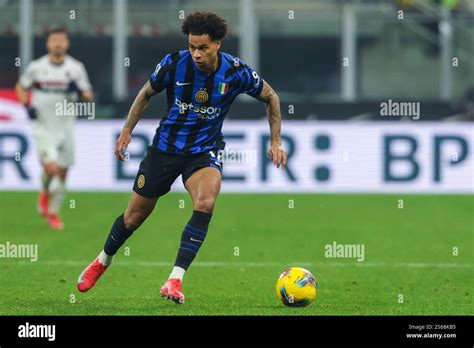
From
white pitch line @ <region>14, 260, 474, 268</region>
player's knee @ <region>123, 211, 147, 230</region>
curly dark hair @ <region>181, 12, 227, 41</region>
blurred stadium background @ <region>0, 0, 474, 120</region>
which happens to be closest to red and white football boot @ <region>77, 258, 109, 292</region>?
player's knee @ <region>123, 211, 147, 230</region>

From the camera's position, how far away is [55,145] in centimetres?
1623

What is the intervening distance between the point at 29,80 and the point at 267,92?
23.8 ft

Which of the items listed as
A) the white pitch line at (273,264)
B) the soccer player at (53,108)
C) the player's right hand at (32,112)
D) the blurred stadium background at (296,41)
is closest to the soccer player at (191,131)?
the white pitch line at (273,264)

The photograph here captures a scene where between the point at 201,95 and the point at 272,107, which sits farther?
the point at 272,107

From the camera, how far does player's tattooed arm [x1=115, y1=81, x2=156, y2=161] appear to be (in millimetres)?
9141

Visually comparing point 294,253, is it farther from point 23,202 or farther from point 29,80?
point 23,202

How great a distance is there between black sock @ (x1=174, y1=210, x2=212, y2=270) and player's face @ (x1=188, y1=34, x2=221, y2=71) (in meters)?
1.10

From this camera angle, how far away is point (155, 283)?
34.7 ft

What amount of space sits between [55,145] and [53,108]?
51cm

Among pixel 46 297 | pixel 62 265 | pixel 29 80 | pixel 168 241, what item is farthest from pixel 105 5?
pixel 46 297

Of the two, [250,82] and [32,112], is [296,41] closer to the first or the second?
[32,112]

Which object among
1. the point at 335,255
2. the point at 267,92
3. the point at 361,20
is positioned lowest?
the point at 335,255

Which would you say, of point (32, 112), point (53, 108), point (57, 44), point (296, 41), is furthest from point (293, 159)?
point (296, 41)
